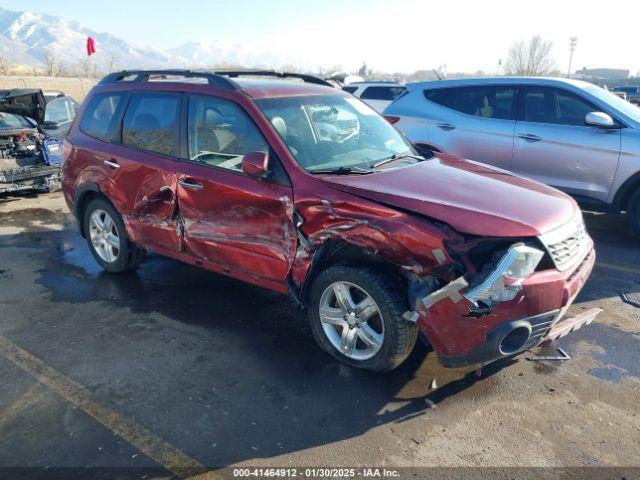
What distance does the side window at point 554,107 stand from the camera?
21.3 feet

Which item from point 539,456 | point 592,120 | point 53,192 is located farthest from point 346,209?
point 53,192

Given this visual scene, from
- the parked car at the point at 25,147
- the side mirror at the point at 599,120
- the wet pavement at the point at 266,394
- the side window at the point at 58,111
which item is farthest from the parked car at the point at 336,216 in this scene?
the side window at the point at 58,111

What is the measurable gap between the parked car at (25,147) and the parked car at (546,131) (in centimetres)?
615

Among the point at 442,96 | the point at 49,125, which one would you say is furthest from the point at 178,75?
the point at 49,125

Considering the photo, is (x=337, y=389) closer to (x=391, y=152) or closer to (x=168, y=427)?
(x=168, y=427)

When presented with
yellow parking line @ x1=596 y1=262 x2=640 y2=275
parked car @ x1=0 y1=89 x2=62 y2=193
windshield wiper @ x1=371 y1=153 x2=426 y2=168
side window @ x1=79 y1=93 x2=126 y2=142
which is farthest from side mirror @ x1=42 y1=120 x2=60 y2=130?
yellow parking line @ x1=596 y1=262 x2=640 y2=275

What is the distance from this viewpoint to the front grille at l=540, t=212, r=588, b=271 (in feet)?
10.2

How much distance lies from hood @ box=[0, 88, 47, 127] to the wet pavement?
601 cm

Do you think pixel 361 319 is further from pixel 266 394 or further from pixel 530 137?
pixel 530 137

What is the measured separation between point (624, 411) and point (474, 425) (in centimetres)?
96

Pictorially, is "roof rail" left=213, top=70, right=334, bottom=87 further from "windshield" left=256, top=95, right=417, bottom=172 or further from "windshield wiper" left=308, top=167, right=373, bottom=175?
"windshield wiper" left=308, top=167, right=373, bottom=175

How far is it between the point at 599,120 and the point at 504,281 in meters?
4.25

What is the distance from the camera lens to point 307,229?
3561 millimetres

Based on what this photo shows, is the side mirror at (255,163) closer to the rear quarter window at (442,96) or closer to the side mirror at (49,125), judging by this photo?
the rear quarter window at (442,96)
